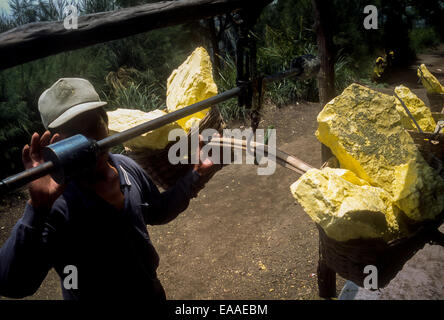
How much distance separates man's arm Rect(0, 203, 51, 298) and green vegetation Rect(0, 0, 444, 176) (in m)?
4.20

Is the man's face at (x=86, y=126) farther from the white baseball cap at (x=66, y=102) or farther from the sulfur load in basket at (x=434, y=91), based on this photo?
the sulfur load in basket at (x=434, y=91)

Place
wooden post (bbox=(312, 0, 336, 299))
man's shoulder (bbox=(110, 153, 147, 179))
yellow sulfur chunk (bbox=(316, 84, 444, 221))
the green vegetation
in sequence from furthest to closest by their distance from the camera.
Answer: the green vegetation
wooden post (bbox=(312, 0, 336, 299))
man's shoulder (bbox=(110, 153, 147, 179))
yellow sulfur chunk (bbox=(316, 84, 444, 221))

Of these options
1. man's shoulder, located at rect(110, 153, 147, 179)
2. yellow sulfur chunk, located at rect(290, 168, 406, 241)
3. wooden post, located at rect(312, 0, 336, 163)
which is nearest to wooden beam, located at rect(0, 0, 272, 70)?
yellow sulfur chunk, located at rect(290, 168, 406, 241)

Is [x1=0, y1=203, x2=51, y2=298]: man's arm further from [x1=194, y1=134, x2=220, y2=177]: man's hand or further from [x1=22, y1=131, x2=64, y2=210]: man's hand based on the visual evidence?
[x1=194, y1=134, x2=220, y2=177]: man's hand

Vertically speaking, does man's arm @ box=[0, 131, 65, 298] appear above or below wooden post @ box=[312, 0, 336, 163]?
below

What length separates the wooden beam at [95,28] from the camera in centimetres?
70

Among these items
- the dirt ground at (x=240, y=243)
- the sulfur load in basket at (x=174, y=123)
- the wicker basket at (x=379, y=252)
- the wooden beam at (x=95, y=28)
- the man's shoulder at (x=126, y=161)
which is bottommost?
the dirt ground at (x=240, y=243)

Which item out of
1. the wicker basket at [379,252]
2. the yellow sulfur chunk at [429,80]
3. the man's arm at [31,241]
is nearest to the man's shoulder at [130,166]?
the man's arm at [31,241]

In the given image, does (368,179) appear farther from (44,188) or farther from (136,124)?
(44,188)

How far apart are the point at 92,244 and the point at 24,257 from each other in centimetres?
27

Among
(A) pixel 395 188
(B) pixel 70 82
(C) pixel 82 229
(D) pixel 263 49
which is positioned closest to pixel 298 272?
(A) pixel 395 188

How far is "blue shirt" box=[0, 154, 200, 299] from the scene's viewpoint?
120cm

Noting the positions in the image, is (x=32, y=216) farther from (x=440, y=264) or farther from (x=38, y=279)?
(x=440, y=264)

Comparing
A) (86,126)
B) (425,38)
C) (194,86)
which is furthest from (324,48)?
(425,38)
